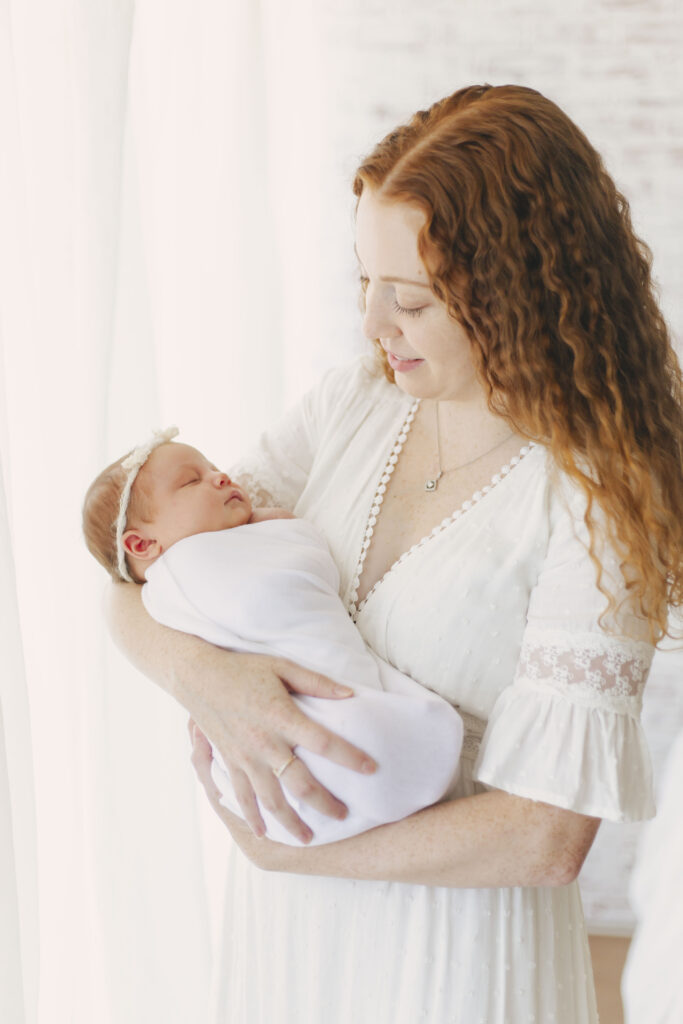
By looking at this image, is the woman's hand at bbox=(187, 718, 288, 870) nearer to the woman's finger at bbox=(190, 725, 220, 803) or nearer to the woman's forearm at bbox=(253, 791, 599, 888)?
the woman's finger at bbox=(190, 725, 220, 803)

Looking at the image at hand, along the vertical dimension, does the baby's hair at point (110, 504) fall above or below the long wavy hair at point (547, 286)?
below

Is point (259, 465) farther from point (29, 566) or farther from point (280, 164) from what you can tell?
point (280, 164)

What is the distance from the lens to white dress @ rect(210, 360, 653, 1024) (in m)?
1.05

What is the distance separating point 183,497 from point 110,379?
0.48m

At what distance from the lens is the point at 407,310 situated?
1206 mm

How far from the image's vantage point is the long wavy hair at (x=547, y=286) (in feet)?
3.69

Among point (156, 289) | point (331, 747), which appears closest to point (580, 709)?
point (331, 747)

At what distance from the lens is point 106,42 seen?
1532mm

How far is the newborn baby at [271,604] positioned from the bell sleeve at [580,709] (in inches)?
3.2

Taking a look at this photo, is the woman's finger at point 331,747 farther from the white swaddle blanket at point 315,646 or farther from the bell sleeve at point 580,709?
the bell sleeve at point 580,709

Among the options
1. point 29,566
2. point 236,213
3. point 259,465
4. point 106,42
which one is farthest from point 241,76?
point 29,566

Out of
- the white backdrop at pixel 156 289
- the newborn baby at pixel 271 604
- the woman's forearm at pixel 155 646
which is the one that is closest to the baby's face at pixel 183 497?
the newborn baby at pixel 271 604

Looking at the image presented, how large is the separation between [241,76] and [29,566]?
131 cm

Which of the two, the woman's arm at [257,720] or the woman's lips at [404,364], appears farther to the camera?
the woman's lips at [404,364]
